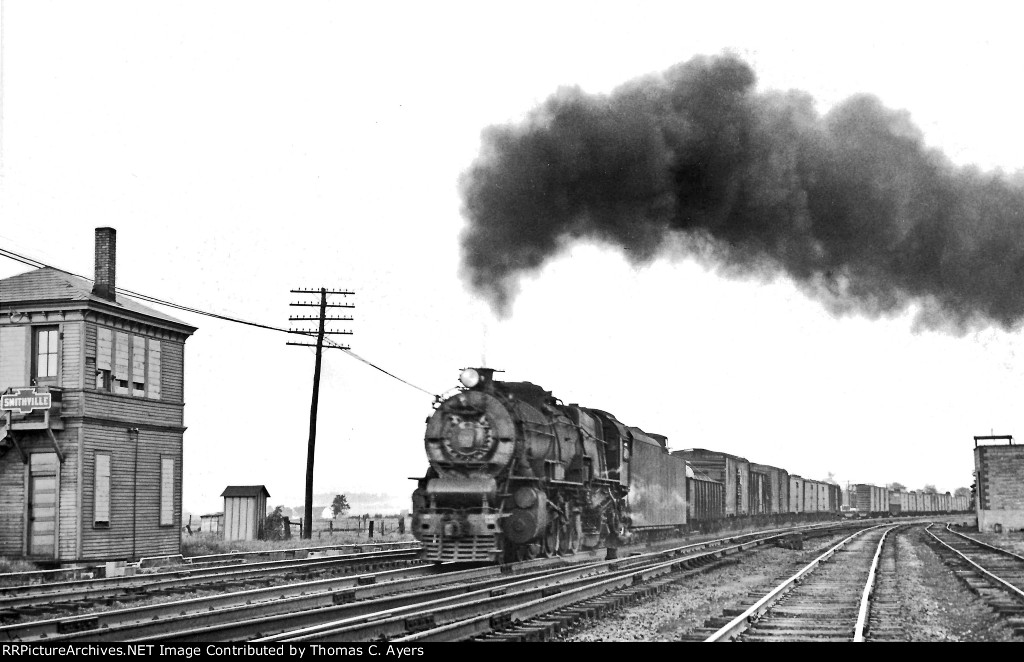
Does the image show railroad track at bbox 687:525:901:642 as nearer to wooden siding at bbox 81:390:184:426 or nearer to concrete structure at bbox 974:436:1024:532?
wooden siding at bbox 81:390:184:426

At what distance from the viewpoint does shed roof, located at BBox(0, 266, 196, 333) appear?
2409cm

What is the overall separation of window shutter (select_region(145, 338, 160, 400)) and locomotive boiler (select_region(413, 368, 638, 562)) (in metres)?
8.97

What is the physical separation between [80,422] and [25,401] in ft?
4.09

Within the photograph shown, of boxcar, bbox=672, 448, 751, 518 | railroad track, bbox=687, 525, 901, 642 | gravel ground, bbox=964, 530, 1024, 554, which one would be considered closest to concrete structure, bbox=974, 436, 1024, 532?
gravel ground, bbox=964, 530, 1024, 554

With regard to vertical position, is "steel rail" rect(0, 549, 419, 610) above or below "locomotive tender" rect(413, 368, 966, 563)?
below

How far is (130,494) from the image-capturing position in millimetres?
24703

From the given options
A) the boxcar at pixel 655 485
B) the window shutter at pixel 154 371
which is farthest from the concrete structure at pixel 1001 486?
the window shutter at pixel 154 371

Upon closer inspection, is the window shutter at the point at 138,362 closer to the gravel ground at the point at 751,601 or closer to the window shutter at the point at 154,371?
the window shutter at the point at 154,371

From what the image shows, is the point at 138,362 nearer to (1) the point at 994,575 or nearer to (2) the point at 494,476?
(2) the point at 494,476

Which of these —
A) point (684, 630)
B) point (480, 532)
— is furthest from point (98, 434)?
point (684, 630)

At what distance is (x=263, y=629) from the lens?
1113 cm

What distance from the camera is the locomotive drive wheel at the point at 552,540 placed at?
2158 cm

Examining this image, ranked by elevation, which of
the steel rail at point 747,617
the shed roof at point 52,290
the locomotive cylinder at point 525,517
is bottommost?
the steel rail at point 747,617

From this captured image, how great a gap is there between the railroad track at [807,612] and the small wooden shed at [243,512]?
21292mm
